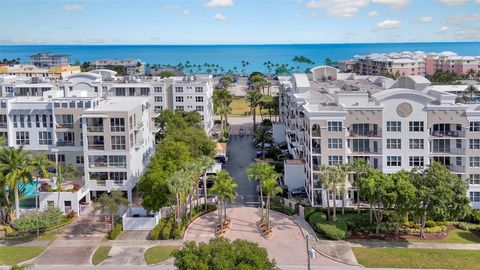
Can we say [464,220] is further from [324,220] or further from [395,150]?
[324,220]

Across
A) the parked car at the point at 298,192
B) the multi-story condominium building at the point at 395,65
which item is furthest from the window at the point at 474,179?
the multi-story condominium building at the point at 395,65

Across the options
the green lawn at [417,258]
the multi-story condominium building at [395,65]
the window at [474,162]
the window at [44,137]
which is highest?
the multi-story condominium building at [395,65]

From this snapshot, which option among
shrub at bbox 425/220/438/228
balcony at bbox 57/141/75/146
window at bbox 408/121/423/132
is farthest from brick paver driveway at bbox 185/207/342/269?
balcony at bbox 57/141/75/146

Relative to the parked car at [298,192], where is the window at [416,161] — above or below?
above

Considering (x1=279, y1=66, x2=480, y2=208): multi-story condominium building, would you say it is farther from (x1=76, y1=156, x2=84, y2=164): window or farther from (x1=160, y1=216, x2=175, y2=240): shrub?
(x1=76, y1=156, x2=84, y2=164): window

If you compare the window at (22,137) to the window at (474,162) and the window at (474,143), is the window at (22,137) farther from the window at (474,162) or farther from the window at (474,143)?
the window at (474,162)

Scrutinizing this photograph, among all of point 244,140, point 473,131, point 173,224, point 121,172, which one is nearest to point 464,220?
point 473,131
